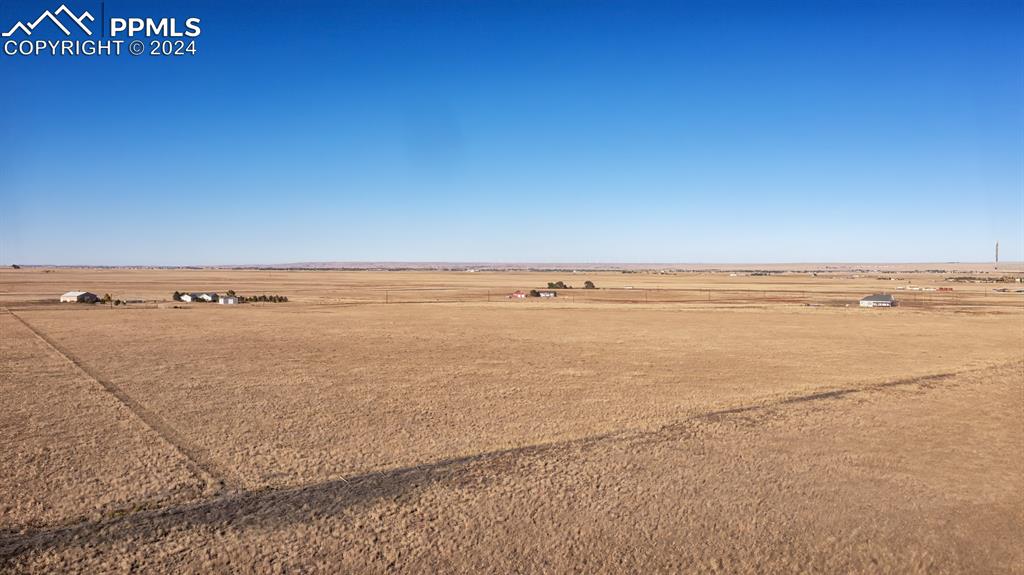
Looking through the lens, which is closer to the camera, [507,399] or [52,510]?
[52,510]

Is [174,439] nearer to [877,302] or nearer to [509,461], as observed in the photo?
[509,461]

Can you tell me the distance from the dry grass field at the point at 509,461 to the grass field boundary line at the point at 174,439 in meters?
0.05

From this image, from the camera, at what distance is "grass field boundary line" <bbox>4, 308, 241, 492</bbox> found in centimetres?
796

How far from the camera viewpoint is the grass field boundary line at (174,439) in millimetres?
7961

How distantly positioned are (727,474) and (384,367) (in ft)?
34.5

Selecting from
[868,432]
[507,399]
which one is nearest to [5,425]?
[507,399]

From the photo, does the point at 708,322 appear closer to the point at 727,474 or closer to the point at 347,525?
the point at 727,474

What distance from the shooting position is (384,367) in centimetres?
1667

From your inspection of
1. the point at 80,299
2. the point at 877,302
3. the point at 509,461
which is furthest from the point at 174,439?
the point at 877,302

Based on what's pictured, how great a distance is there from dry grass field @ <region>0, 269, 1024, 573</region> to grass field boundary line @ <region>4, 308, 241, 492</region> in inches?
2.1

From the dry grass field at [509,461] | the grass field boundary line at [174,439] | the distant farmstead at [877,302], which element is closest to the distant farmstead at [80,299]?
the dry grass field at [509,461]

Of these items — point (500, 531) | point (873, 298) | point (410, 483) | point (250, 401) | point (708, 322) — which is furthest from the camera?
point (873, 298)

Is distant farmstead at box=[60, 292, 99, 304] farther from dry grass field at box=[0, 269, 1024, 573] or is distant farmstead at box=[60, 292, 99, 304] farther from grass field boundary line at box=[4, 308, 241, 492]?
grass field boundary line at box=[4, 308, 241, 492]

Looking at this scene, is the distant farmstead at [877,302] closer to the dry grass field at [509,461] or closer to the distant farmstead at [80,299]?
the dry grass field at [509,461]
